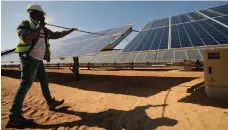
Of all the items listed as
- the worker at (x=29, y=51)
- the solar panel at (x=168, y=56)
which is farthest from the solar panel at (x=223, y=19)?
the worker at (x=29, y=51)

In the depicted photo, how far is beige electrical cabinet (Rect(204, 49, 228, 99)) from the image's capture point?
5.29 m

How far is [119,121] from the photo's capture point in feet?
14.5

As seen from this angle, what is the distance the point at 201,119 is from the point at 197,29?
6.96 metres

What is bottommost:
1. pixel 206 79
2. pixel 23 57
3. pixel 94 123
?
pixel 94 123

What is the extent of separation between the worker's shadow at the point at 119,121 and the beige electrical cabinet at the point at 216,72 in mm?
1925

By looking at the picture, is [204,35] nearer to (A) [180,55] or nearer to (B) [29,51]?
(A) [180,55]

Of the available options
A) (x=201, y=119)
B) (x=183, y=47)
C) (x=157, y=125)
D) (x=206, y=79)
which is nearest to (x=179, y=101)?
(x=206, y=79)

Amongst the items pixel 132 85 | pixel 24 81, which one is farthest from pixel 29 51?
pixel 132 85

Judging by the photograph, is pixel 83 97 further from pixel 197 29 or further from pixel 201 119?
pixel 197 29

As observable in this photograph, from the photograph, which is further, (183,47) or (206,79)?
(183,47)

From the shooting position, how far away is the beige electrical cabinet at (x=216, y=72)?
5285 millimetres

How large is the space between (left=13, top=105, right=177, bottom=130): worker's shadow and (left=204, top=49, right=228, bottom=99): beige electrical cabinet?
193cm

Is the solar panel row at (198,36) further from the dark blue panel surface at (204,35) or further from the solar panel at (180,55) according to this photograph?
the solar panel at (180,55)

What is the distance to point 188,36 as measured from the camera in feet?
31.2
